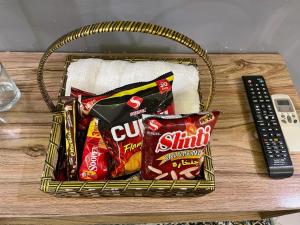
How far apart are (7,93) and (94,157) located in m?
0.32

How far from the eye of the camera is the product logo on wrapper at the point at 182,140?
60 cm

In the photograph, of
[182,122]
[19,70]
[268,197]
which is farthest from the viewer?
[19,70]

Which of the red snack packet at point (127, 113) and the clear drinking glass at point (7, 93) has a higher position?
the clear drinking glass at point (7, 93)

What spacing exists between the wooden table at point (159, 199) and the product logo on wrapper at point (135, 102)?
205mm

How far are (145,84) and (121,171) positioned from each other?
19cm

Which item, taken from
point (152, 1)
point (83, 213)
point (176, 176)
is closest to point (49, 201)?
point (83, 213)

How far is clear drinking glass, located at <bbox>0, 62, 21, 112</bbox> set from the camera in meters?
0.79

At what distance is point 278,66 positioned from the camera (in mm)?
899

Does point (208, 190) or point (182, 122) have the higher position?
point (182, 122)

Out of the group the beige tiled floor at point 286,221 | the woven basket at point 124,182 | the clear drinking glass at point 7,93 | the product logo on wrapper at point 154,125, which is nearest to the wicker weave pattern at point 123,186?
the woven basket at point 124,182

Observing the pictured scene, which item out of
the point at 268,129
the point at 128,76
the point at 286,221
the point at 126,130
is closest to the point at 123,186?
the point at 126,130

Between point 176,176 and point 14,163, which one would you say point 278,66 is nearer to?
point 176,176

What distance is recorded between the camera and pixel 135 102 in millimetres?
652

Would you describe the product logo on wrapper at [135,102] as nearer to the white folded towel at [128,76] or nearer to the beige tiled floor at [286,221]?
the white folded towel at [128,76]
